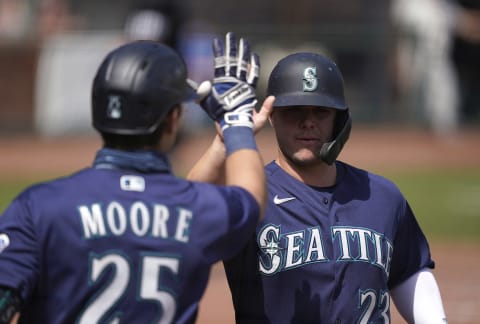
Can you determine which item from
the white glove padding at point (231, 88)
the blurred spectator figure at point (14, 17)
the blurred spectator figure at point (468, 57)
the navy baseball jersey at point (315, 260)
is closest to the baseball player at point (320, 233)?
the navy baseball jersey at point (315, 260)

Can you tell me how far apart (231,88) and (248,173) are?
351 millimetres

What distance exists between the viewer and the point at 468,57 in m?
17.3

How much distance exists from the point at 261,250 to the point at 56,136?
14.6m

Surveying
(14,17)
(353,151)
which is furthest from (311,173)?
(14,17)

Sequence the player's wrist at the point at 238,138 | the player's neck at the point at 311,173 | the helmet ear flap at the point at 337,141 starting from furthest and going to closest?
the player's neck at the point at 311,173, the helmet ear flap at the point at 337,141, the player's wrist at the point at 238,138

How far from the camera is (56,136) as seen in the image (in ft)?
60.2

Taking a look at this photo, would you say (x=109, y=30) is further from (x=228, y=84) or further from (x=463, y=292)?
(x=228, y=84)

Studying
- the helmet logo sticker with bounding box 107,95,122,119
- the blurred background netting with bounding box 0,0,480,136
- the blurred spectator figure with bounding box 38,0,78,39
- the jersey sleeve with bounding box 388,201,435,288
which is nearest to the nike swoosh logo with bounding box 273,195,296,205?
the jersey sleeve with bounding box 388,201,435,288

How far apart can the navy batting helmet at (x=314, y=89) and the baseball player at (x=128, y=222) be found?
80 cm

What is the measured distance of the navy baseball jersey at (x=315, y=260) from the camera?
4129 mm

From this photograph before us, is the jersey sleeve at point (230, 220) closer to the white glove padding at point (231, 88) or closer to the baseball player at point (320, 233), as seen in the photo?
the white glove padding at point (231, 88)

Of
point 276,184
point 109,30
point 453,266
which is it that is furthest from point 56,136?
point 276,184

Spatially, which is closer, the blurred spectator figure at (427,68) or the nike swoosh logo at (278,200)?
the nike swoosh logo at (278,200)

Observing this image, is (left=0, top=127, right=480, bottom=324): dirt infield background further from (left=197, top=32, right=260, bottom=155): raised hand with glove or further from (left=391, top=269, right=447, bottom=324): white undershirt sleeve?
(left=197, top=32, right=260, bottom=155): raised hand with glove
